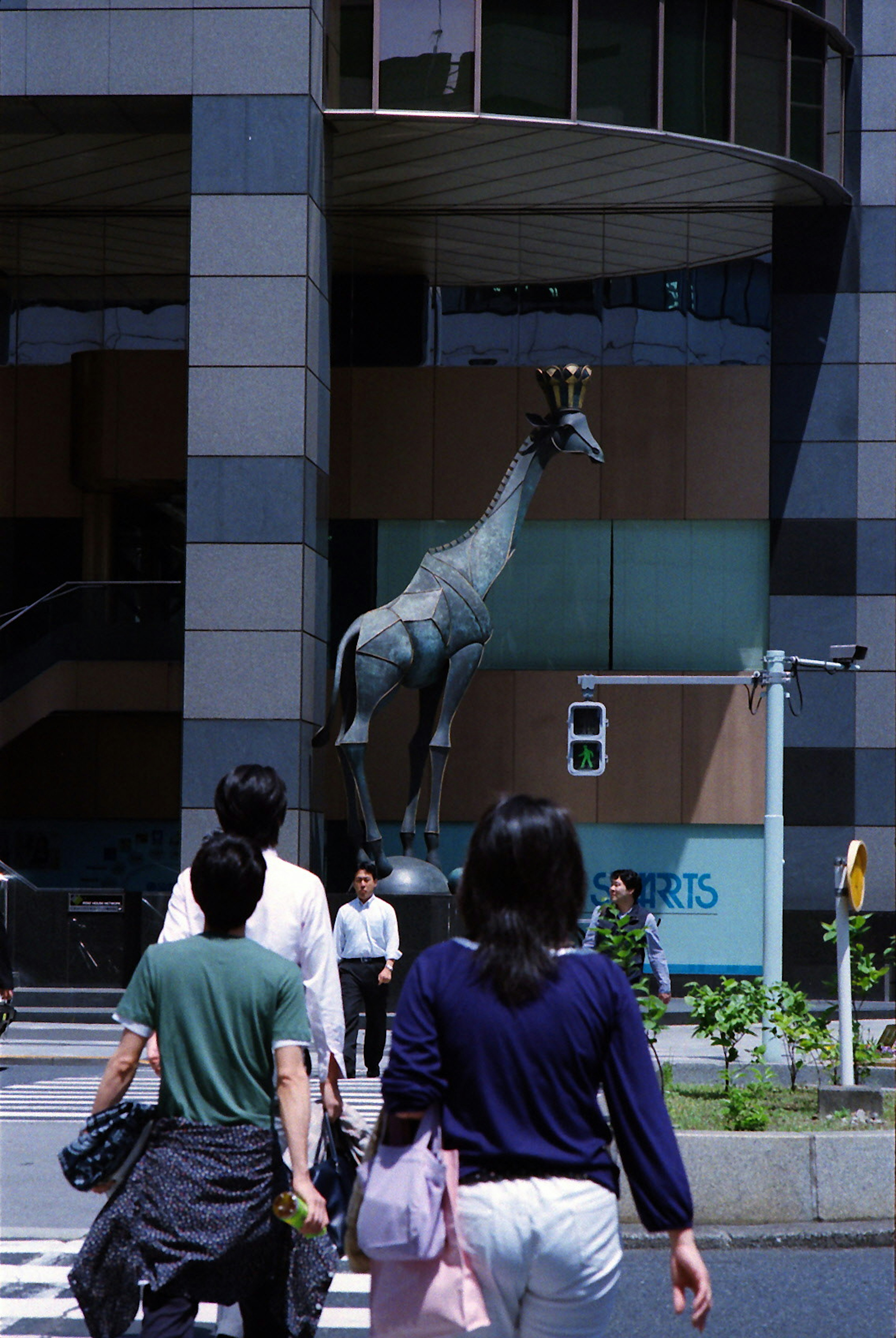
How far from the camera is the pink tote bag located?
356 cm

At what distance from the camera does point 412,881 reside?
2080cm

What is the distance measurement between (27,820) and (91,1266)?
71.1ft

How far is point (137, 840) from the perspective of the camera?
25.5 meters

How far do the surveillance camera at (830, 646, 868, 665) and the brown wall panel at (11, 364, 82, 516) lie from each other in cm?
1212

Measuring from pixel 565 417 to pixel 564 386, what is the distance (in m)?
0.37

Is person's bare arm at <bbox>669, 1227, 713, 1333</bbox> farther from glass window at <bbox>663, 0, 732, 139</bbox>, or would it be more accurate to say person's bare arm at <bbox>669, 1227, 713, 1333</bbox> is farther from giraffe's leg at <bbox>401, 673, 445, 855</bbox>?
glass window at <bbox>663, 0, 732, 139</bbox>

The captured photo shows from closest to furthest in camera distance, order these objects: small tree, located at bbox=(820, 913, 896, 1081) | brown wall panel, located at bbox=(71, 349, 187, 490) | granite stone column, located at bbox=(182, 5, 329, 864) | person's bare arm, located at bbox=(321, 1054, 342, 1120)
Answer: person's bare arm, located at bbox=(321, 1054, 342, 1120) < small tree, located at bbox=(820, 913, 896, 1081) < granite stone column, located at bbox=(182, 5, 329, 864) < brown wall panel, located at bbox=(71, 349, 187, 490)

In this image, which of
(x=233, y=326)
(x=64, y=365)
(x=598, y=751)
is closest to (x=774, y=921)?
(x=598, y=751)

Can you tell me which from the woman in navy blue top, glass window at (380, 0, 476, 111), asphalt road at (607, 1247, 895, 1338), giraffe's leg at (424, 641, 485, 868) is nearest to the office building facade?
glass window at (380, 0, 476, 111)

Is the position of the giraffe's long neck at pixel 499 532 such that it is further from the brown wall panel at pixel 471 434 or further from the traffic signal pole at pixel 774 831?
the traffic signal pole at pixel 774 831

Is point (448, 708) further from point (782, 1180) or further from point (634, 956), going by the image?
point (782, 1180)

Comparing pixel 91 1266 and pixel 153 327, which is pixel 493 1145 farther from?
pixel 153 327

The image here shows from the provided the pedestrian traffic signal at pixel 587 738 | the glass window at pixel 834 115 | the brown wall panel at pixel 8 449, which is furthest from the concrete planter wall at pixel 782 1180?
the brown wall panel at pixel 8 449

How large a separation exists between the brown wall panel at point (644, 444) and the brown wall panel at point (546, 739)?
2.61 metres
